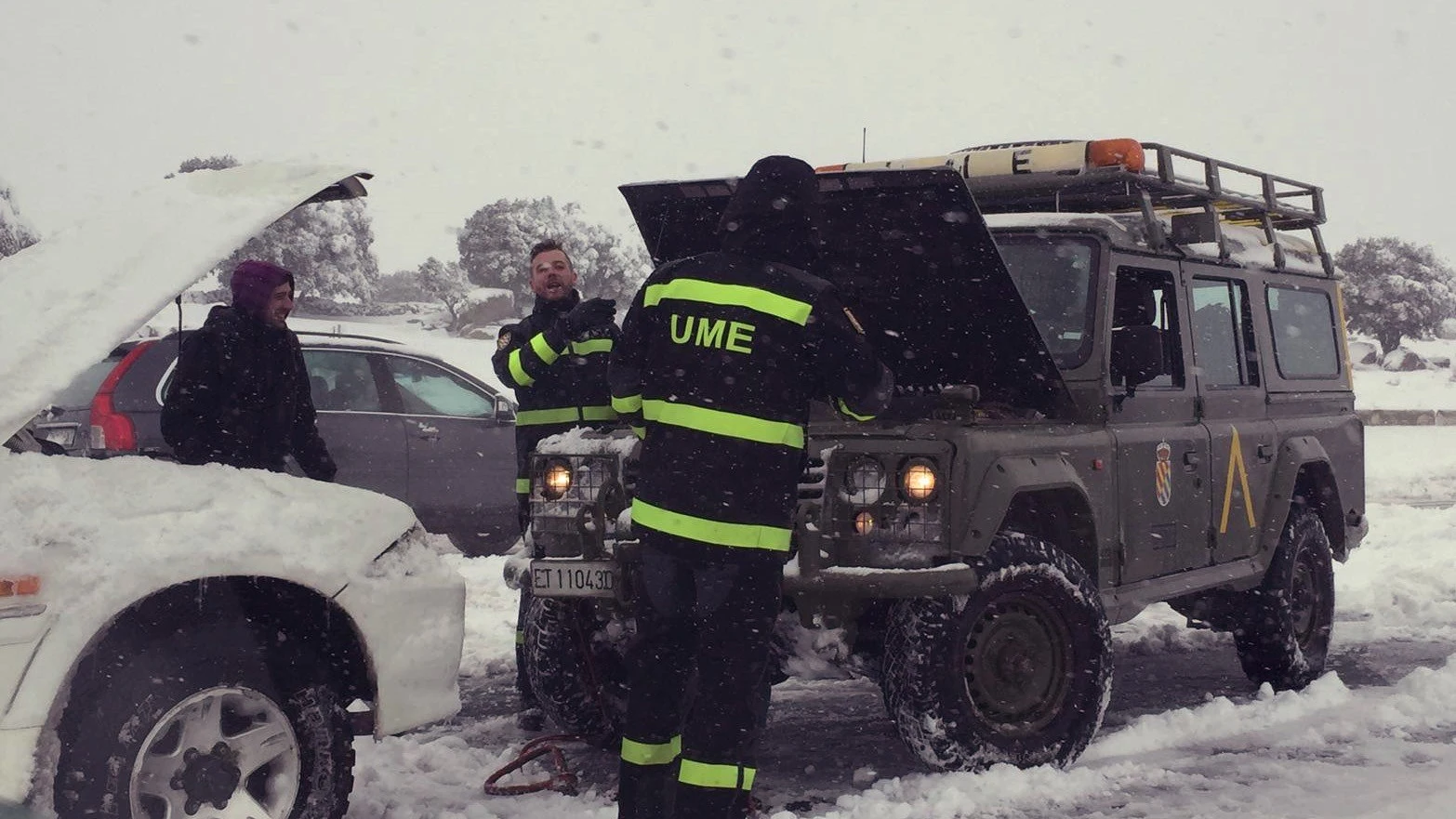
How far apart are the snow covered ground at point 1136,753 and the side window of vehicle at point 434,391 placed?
80.6 inches

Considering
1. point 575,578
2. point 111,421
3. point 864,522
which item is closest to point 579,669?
point 575,578

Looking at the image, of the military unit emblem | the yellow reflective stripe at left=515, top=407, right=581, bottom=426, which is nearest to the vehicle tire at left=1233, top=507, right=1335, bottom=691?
the military unit emblem

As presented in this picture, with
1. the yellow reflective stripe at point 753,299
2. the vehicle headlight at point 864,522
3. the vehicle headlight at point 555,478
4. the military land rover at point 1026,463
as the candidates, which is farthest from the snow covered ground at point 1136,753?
the yellow reflective stripe at point 753,299

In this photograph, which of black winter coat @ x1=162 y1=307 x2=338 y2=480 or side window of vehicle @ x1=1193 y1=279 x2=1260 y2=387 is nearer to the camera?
black winter coat @ x1=162 y1=307 x2=338 y2=480

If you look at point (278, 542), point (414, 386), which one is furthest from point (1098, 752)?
point (414, 386)

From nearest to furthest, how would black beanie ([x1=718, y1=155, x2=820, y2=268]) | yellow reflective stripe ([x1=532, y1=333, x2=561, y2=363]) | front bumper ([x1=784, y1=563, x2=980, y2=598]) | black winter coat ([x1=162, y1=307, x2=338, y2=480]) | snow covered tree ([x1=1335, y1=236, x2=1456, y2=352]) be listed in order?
black beanie ([x1=718, y1=155, x2=820, y2=268]) → front bumper ([x1=784, y1=563, x2=980, y2=598]) → black winter coat ([x1=162, y1=307, x2=338, y2=480]) → yellow reflective stripe ([x1=532, y1=333, x2=561, y2=363]) → snow covered tree ([x1=1335, y1=236, x2=1456, y2=352])

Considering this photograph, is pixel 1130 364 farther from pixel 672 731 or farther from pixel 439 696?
pixel 439 696

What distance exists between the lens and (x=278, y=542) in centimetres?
388

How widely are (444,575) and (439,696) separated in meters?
0.35

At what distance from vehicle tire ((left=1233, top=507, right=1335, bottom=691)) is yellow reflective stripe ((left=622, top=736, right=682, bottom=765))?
393 centimetres

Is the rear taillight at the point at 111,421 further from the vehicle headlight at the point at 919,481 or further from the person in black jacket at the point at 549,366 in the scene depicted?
the vehicle headlight at the point at 919,481

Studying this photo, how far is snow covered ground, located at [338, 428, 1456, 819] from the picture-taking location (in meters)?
4.88

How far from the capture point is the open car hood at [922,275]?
5.32 meters

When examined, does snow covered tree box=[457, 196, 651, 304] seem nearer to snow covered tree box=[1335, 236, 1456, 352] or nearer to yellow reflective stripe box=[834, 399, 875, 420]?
snow covered tree box=[1335, 236, 1456, 352]
